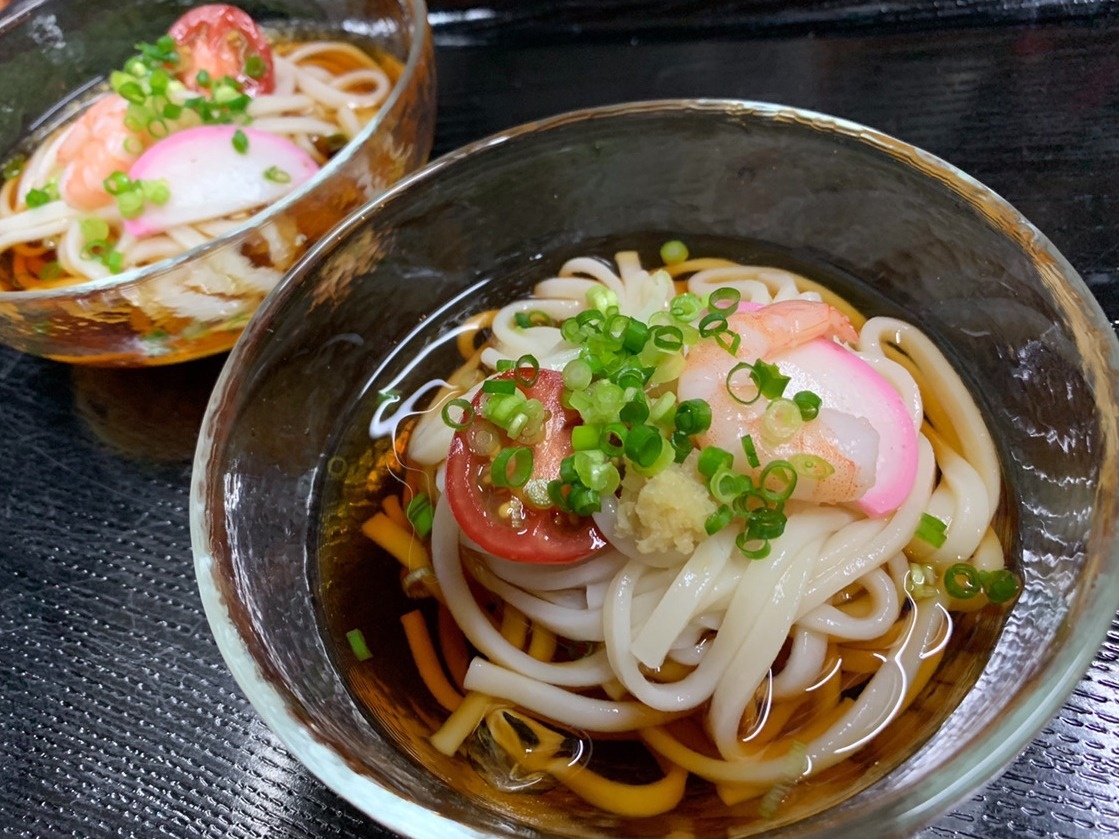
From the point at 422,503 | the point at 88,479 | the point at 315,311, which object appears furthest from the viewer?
the point at 88,479

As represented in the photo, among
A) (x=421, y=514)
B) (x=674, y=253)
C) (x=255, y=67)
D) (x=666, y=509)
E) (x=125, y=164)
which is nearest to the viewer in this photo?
(x=666, y=509)

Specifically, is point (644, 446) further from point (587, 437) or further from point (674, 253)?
point (674, 253)

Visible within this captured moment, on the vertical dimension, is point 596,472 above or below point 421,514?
above

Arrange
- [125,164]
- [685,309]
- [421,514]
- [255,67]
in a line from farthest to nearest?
[255,67] < [125,164] < [421,514] < [685,309]

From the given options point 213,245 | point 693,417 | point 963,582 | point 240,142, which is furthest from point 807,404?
point 240,142

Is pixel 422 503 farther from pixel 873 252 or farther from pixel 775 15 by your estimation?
pixel 775 15

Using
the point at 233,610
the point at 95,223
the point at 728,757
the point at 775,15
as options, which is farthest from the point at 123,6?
the point at 728,757

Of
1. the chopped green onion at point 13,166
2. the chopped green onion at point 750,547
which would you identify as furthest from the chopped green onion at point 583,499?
the chopped green onion at point 13,166
